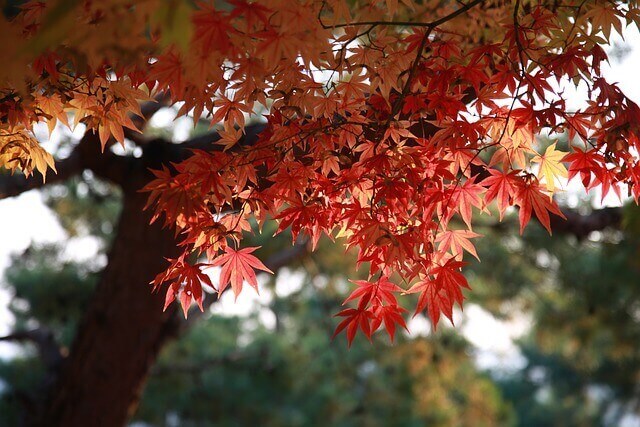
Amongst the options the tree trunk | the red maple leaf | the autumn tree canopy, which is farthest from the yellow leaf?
the tree trunk

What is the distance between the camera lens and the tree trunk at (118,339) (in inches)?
97.4

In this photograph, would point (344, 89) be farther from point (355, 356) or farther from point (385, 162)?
point (355, 356)

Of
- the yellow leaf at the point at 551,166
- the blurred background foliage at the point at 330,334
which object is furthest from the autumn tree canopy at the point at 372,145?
the blurred background foliage at the point at 330,334

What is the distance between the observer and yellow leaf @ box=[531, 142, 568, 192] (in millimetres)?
1309

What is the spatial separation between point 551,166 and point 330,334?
437 cm

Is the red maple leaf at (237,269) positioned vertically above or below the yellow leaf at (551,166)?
below

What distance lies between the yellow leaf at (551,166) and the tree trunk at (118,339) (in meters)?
1.55

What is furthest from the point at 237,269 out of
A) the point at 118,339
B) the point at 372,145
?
the point at 118,339

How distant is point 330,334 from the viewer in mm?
5539

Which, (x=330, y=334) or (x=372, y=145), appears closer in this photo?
(x=372, y=145)

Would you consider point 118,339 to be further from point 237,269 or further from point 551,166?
point 551,166

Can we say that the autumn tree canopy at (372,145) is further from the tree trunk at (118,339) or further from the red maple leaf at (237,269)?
the tree trunk at (118,339)

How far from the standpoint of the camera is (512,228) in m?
4.11

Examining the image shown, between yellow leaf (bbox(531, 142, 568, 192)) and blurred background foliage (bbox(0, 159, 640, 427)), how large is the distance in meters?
1.58
